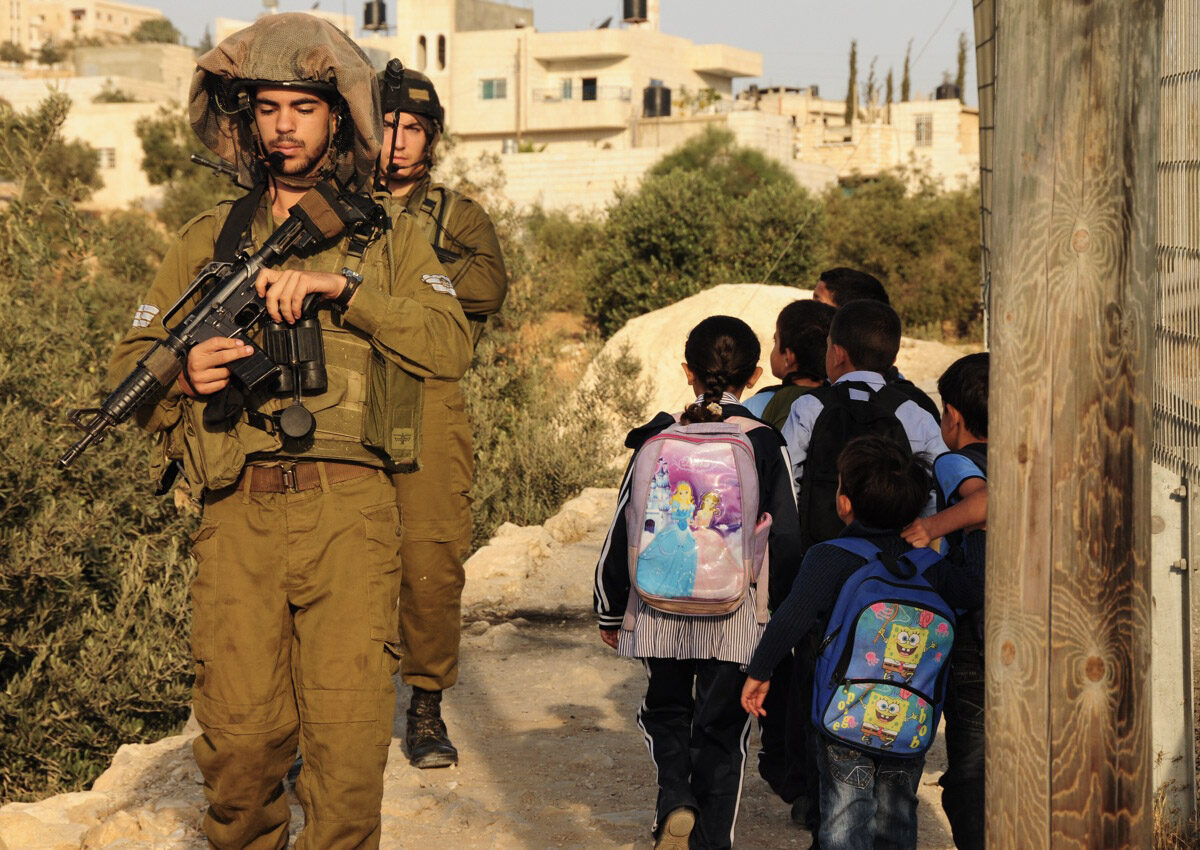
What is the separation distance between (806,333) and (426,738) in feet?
6.55

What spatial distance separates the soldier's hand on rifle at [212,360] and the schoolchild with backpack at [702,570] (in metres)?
1.23

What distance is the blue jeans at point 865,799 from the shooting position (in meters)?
3.20

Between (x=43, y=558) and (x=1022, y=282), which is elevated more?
(x=1022, y=282)

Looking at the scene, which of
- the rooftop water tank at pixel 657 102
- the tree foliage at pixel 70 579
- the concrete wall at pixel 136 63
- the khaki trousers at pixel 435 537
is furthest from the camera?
the concrete wall at pixel 136 63

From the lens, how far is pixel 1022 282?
2.17 m

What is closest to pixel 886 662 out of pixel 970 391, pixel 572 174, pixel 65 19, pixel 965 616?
pixel 965 616

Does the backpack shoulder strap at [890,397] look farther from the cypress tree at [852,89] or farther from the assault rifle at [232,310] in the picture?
the cypress tree at [852,89]

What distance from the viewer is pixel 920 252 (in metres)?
29.6

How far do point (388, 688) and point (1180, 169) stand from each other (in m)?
2.70

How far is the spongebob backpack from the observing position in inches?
124

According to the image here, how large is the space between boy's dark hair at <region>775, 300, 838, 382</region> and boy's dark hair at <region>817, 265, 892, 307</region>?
52cm

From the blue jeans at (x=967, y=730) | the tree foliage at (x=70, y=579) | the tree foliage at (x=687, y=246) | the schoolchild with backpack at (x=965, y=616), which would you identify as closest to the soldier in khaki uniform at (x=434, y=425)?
the schoolchild with backpack at (x=965, y=616)

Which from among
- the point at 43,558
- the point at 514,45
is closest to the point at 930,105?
the point at 514,45

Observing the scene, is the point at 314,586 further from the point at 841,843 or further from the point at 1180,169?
the point at 1180,169
